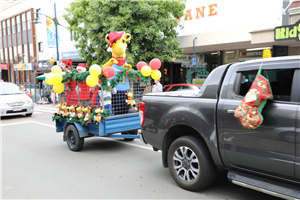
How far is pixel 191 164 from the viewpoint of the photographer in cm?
386

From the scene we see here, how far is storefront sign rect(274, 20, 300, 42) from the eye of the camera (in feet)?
32.7

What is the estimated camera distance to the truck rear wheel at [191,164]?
3685mm

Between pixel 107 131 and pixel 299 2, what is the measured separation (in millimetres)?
10357

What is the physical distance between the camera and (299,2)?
444 inches

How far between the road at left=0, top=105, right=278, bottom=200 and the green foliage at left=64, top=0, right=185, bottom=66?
7388 millimetres

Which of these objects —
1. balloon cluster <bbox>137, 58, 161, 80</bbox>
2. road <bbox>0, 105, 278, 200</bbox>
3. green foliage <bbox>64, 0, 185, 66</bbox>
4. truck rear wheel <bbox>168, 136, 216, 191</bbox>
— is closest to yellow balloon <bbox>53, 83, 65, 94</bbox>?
road <bbox>0, 105, 278, 200</bbox>

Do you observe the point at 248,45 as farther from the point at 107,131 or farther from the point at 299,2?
the point at 107,131

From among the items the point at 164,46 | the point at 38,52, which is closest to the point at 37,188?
the point at 164,46

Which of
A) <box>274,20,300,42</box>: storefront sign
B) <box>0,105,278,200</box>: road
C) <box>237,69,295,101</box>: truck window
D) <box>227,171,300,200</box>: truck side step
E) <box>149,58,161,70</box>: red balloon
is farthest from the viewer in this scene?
<box>274,20,300,42</box>: storefront sign

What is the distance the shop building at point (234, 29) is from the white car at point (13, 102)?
905 cm

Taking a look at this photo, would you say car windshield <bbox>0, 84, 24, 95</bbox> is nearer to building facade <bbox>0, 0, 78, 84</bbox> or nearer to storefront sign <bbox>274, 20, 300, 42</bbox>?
building facade <bbox>0, 0, 78, 84</bbox>

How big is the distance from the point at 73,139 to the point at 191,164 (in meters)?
3.66

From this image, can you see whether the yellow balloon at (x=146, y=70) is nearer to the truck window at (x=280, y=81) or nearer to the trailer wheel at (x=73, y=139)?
the trailer wheel at (x=73, y=139)

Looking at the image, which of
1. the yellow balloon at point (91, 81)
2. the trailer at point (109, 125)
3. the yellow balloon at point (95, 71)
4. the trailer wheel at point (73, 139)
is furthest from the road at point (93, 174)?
the yellow balloon at point (95, 71)
